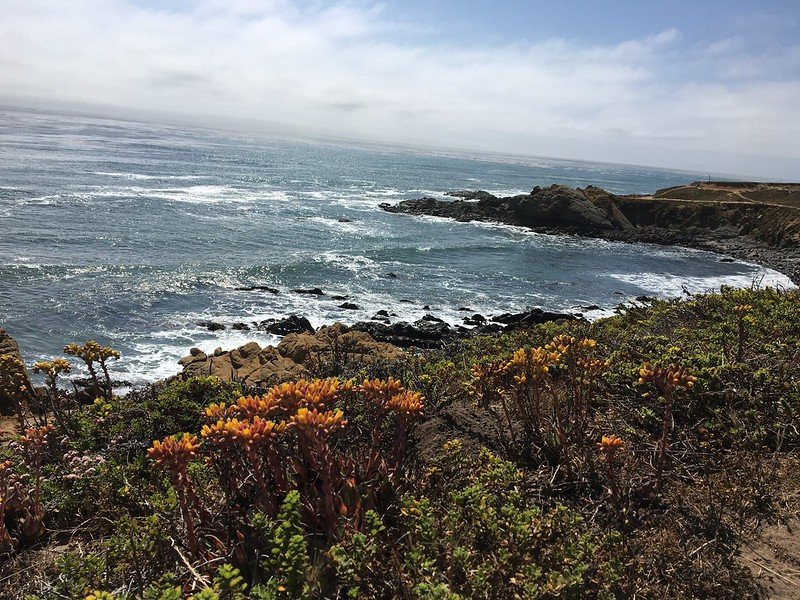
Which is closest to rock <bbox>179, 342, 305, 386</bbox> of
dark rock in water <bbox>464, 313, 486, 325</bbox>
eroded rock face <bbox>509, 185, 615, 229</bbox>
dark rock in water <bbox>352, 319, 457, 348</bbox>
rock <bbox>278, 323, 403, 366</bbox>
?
rock <bbox>278, 323, 403, 366</bbox>

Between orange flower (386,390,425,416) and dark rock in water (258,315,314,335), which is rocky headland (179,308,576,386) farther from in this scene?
orange flower (386,390,425,416)

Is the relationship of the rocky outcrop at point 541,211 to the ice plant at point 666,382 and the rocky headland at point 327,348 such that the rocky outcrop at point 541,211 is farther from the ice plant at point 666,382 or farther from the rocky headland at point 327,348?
the ice plant at point 666,382

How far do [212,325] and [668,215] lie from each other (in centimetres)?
4795

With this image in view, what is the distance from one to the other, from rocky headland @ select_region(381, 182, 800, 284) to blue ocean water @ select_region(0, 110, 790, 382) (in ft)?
11.4

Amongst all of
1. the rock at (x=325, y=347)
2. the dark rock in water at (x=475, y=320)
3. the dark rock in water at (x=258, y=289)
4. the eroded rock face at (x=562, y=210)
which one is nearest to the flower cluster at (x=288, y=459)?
the rock at (x=325, y=347)

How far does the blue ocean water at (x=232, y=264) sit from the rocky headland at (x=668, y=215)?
3.49 meters

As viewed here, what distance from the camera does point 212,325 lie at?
18.4 meters

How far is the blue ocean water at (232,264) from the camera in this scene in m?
18.4

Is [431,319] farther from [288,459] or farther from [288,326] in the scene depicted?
[288,459]

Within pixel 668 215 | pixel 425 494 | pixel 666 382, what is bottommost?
pixel 425 494

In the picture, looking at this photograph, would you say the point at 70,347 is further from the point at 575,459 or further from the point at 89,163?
the point at 89,163

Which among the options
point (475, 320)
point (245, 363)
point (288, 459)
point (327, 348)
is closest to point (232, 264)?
point (475, 320)

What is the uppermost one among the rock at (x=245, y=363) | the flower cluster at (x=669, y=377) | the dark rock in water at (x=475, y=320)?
the flower cluster at (x=669, y=377)

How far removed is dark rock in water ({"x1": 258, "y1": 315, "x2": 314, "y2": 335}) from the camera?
18172mm
